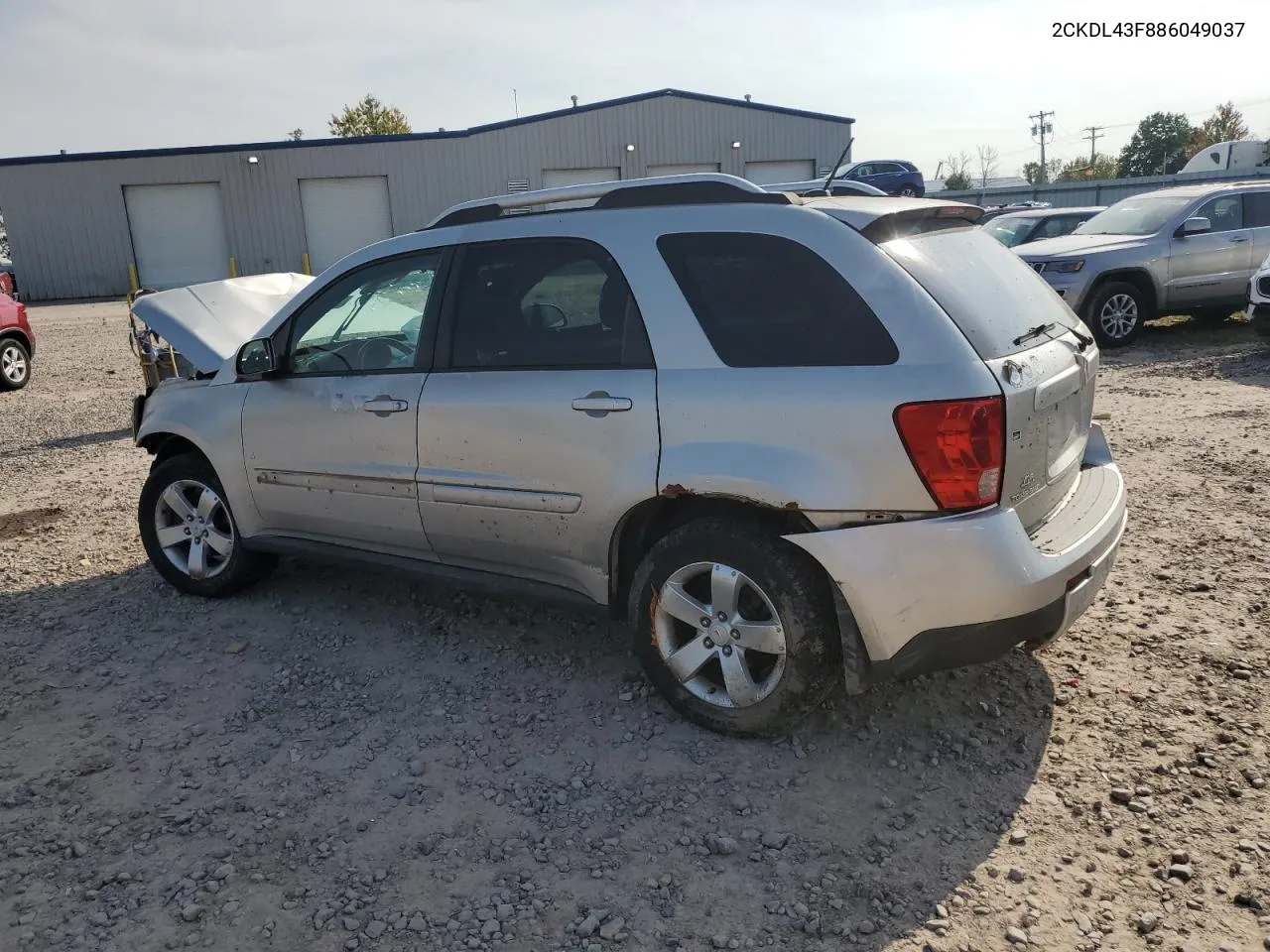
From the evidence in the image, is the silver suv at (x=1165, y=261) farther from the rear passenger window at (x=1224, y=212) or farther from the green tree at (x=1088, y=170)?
the green tree at (x=1088, y=170)

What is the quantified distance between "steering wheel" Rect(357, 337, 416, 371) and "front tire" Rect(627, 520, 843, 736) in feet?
4.74

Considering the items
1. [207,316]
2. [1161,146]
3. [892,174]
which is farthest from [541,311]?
[1161,146]

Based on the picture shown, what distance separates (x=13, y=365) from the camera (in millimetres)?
12688

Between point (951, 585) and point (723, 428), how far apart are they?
0.85m

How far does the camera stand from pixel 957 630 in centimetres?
305

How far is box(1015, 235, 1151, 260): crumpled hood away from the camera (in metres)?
11.9

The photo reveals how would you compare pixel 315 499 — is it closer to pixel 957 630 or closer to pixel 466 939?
pixel 466 939

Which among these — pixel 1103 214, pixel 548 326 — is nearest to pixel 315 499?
pixel 548 326

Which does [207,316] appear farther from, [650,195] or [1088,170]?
[1088,170]

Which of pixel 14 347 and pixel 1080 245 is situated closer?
pixel 1080 245

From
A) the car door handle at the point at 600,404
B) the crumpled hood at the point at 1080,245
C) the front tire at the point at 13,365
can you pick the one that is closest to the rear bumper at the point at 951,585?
the car door handle at the point at 600,404

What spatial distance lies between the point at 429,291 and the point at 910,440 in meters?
2.16

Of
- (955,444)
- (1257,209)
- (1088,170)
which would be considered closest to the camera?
(955,444)

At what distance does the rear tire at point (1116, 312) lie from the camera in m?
11.9
